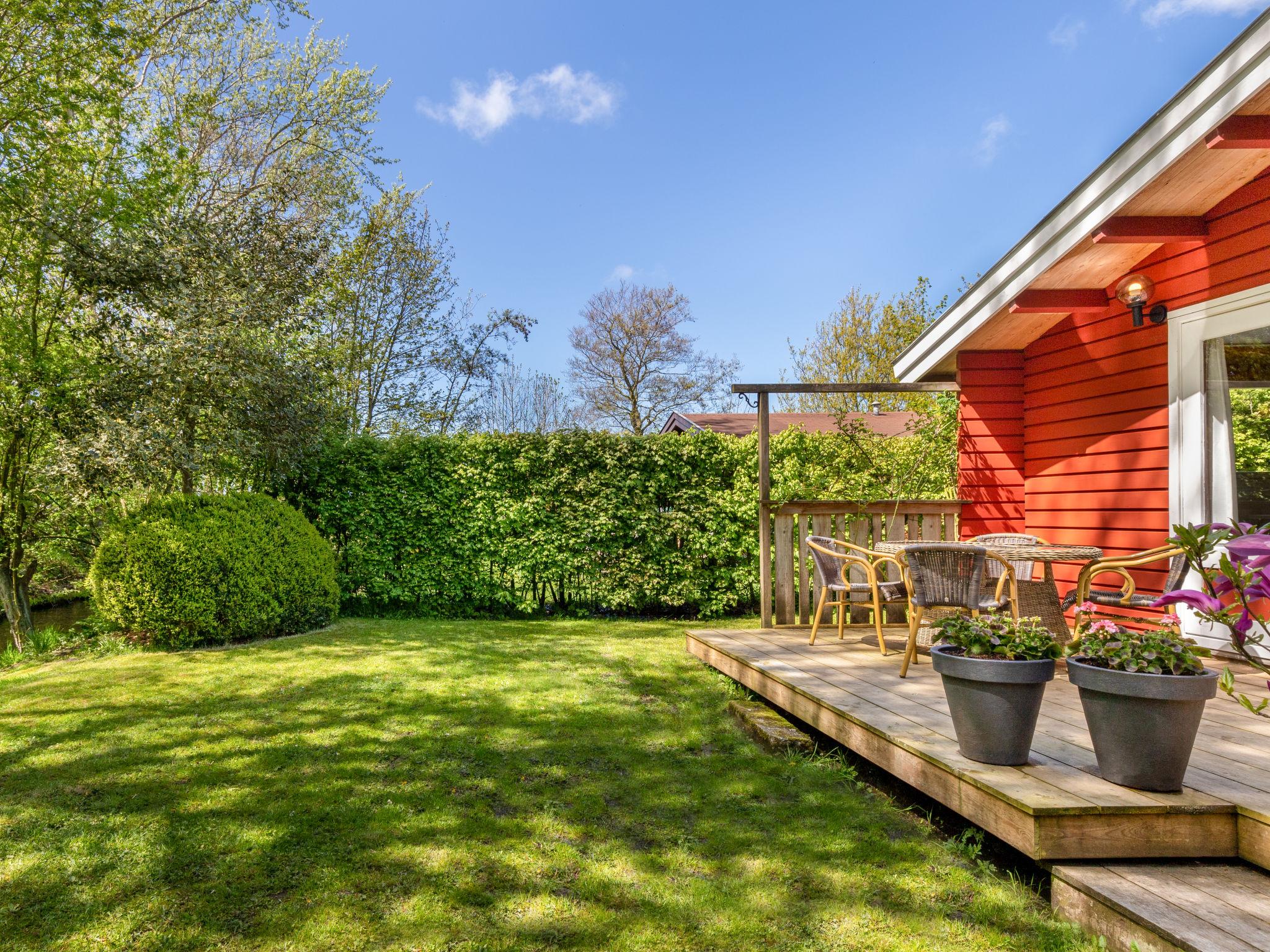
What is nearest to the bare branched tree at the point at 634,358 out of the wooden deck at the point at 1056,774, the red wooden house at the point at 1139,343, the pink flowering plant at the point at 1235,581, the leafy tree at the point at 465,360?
the leafy tree at the point at 465,360

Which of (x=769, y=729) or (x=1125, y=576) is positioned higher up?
(x=1125, y=576)

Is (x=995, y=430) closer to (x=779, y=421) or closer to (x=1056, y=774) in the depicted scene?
(x=1056, y=774)

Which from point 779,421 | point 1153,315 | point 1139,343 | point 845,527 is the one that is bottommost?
point 845,527

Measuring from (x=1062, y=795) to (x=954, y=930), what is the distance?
1.74 feet

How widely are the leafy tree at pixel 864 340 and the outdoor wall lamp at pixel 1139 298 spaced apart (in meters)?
14.7

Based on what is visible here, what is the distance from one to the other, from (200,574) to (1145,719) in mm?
6670

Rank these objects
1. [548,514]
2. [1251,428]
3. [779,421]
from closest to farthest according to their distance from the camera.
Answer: [1251,428]
[548,514]
[779,421]

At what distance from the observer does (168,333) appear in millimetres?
6930

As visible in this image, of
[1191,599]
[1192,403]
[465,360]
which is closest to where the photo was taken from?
[1191,599]

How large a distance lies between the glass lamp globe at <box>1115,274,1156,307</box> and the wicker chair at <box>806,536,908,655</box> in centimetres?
225

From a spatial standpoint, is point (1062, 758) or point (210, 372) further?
point (210, 372)

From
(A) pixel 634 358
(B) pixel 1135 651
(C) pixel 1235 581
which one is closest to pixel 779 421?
(A) pixel 634 358

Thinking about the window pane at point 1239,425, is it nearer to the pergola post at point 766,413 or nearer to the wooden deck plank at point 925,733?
the pergola post at point 766,413

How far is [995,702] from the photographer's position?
2418 millimetres
